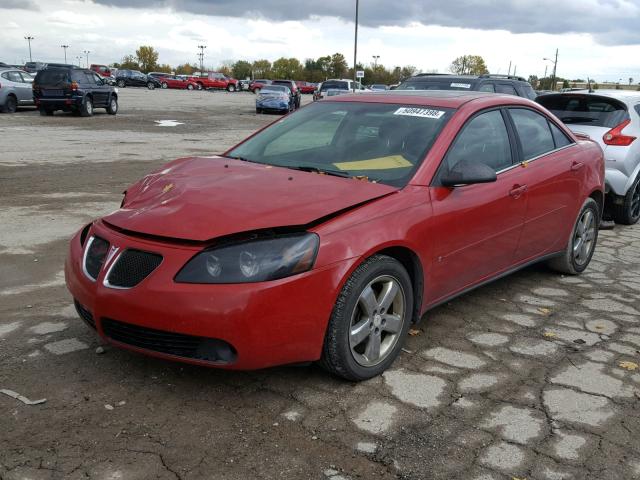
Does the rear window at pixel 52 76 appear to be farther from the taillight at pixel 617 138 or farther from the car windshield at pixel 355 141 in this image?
the car windshield at pixel 355 141

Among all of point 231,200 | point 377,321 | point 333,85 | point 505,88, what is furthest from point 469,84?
point 333,85

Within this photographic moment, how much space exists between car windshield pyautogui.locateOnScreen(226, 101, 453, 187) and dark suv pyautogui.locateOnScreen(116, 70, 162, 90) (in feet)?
196

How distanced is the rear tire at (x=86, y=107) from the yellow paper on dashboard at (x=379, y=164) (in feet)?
71.4

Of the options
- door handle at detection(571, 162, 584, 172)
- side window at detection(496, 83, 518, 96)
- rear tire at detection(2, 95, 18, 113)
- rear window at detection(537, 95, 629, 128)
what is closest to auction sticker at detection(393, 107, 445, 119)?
door handle at detection(571, 162, 584, 172)

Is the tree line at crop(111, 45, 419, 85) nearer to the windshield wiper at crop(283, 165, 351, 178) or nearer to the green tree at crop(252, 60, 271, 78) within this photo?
the green tree at crop(252, 60, 271, 78)

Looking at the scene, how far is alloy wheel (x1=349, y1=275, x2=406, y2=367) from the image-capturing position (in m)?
3.49

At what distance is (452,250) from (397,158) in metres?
0.66

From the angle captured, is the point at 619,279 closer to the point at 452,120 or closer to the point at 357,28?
the point at 452,120

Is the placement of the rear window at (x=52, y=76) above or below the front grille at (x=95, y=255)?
above

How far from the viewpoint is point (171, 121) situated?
23609 mm

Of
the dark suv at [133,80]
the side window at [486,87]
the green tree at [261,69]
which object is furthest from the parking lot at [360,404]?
the green tree at [261,69]

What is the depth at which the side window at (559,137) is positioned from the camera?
539 cm

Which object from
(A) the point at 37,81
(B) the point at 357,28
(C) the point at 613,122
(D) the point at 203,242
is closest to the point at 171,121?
(A) the point at 37,81

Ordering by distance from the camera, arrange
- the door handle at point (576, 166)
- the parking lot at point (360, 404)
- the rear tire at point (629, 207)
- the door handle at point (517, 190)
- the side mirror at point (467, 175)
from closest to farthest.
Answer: the parking lot at point (360, 404), the side mirror at point (467, 175), the door handle at point (517, 190), the door handle at point (576, 166), the rear tire at point (629, 207)
